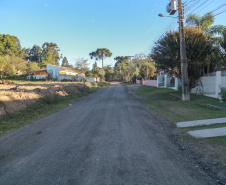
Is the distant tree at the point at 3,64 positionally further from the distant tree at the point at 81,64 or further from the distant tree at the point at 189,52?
the distant tree at the point at 189,52

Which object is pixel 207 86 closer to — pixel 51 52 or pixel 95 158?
pixel 95 158

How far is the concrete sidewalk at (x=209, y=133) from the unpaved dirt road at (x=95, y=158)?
3.09 ft

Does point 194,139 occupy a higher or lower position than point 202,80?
lower

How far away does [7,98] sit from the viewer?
929cm

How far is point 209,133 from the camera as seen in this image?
566 centimetres

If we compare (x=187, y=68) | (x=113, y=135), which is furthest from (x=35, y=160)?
(x=187, y=68)

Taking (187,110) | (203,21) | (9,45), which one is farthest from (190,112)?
(9,45)

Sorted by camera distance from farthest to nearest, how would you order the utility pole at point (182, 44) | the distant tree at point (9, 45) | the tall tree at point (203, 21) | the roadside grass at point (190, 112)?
the distant tree at point (9, 45) < the tall tree at point (203, 21) < the utility pole at point (182, 44) < the roadside grass at point (190, 112)

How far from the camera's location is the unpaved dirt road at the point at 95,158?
10.6 feet

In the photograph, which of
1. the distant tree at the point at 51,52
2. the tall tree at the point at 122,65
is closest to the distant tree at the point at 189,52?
the tall tree at the point at 122,65

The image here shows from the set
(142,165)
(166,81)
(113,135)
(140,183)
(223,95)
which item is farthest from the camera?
(166,81)

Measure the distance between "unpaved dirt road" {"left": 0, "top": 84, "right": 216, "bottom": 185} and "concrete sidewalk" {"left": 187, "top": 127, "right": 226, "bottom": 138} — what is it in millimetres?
941

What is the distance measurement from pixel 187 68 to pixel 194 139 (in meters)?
11.2

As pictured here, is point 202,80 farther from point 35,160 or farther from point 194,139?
point 35,160
